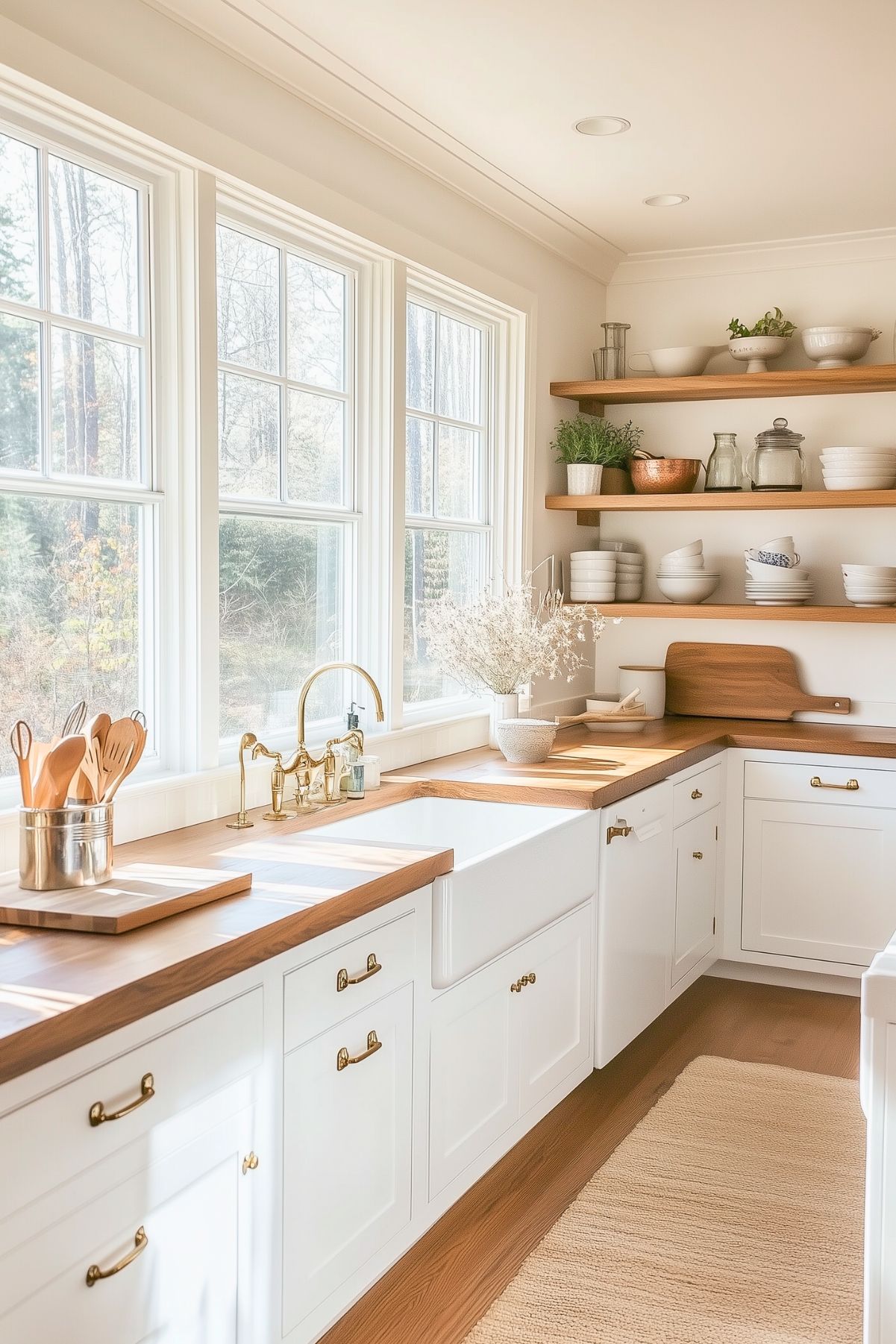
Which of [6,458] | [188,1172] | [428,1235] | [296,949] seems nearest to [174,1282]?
[188,1172]

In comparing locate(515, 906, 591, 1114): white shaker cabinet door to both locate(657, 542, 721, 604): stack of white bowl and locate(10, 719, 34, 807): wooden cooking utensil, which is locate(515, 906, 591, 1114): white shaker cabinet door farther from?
locate(657, 542, 721, 604): stack of white bowl

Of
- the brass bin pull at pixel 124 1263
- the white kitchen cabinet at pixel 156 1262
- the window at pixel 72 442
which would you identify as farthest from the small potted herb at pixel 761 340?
the brass bin pull at pixel 124 1263

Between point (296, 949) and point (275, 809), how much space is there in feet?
2.74

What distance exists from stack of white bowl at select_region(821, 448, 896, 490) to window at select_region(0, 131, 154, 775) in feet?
8.64

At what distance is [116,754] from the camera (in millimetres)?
2080

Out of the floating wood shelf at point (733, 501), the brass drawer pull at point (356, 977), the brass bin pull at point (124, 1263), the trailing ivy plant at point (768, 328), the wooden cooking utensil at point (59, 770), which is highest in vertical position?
the trailing ivy plant at point (768, 328)

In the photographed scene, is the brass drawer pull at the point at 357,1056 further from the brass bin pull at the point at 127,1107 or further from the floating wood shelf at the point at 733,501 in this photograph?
the floating wood shelf at the point at 733,501

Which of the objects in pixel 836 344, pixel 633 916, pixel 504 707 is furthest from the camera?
pixel 836 344

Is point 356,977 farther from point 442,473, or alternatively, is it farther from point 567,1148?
point 442,473

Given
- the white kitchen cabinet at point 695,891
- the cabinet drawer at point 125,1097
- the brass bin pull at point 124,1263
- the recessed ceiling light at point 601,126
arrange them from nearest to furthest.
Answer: the cabinet drawer at point 125,1097, the brass bin pull at point 124,1263, the recessed ceiling light at point 601,126, the white kitchen cabinet at point 695,891

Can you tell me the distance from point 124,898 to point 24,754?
0.94 ft

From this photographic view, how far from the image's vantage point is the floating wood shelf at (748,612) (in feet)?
14.0

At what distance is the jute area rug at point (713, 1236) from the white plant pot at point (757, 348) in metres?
2.58

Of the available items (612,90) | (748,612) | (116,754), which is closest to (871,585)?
(748,612)
